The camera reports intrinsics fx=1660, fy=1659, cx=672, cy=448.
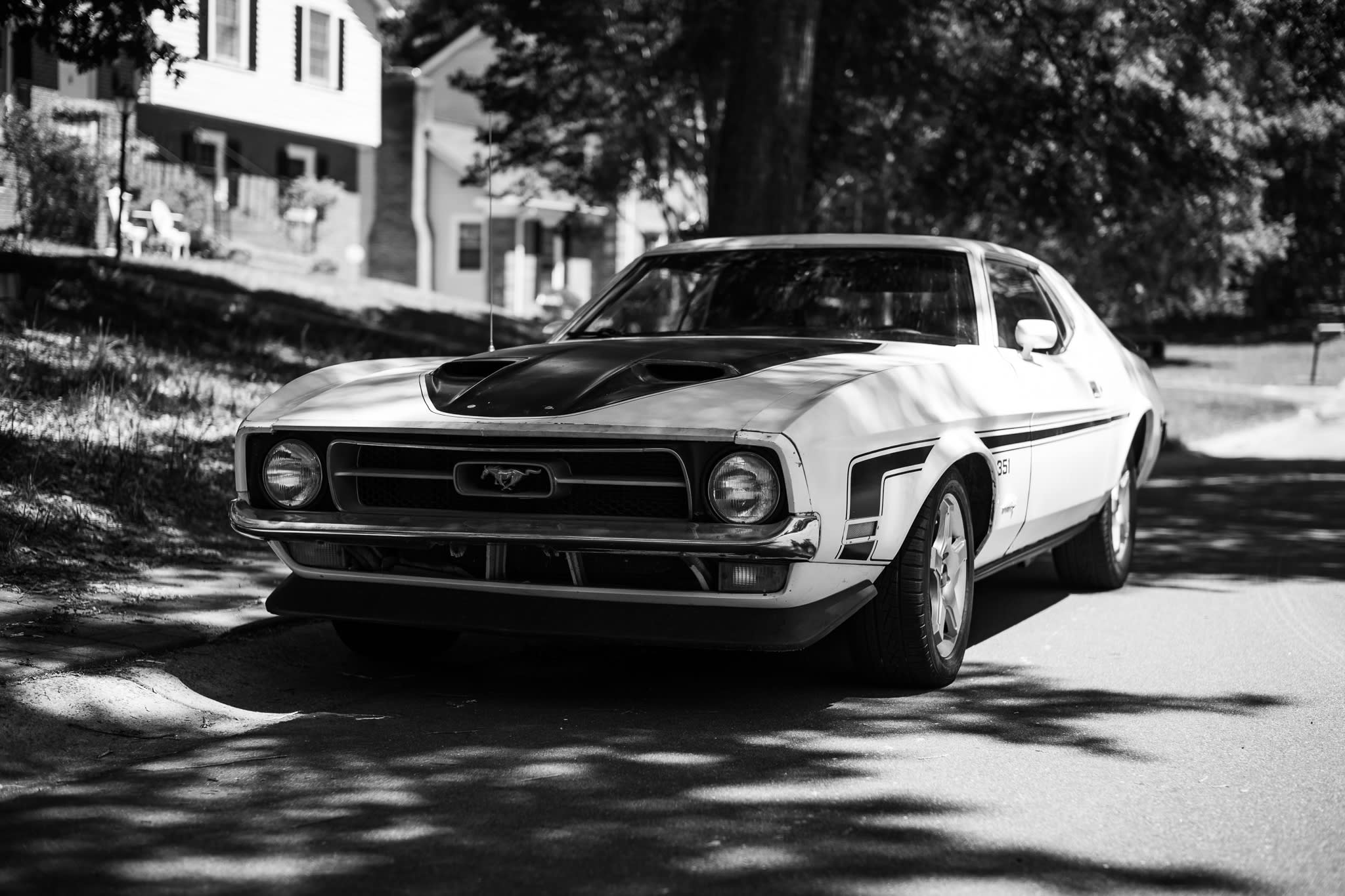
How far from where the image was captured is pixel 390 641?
6.07 m

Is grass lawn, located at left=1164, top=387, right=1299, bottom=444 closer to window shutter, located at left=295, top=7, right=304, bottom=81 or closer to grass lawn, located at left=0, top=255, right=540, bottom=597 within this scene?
A: grass lawn, located at left=0, top=255, right=540, bottom=597

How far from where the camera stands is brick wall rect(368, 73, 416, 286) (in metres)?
39.2

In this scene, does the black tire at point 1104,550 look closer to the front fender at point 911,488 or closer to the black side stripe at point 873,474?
the front fender at point 911,488

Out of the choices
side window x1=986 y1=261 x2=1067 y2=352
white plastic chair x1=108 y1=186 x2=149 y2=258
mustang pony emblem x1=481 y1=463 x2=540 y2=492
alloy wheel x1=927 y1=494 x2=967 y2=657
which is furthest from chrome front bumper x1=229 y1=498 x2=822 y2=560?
white plastic chair x1=108 y1=186 x2=149 y2=258

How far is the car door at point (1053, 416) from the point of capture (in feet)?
21.2

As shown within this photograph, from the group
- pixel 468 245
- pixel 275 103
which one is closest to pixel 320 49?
pixel 275 103

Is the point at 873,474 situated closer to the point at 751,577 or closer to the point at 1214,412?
the point at 751,577

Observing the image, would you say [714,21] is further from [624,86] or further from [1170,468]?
[1170,468]

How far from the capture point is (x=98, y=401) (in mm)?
8852

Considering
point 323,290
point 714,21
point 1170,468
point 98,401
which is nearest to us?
point 98,401

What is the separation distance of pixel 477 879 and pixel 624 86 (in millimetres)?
16920

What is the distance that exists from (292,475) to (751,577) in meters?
1.57

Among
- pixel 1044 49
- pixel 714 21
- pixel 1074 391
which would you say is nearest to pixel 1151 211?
pixel 1044 49

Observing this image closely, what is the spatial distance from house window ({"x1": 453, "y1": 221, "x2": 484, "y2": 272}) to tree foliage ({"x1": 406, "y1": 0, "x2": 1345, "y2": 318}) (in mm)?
16573
